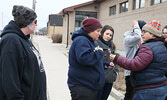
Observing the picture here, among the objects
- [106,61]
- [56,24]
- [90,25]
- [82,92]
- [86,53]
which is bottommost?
[82,92]

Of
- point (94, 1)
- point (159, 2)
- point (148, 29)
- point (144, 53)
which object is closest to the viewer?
point (144, 53)

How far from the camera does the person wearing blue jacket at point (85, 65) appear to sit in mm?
2164

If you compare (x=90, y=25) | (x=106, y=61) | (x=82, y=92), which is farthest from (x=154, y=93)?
(x=90, y=25)

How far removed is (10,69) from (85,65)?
938mm

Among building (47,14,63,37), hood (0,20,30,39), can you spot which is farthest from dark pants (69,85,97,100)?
building (47,14,63,37)

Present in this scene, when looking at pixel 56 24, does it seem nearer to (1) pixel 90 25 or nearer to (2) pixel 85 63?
(1) pixel 90 25

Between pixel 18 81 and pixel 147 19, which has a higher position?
pixel 147 19

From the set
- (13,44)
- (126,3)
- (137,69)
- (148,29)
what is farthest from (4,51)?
(126,3)

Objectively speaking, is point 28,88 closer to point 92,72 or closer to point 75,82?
point 75,82

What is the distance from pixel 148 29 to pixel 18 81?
169 centimetres

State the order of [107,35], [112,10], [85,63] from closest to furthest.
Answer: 1. [85,63]
2. [107,35]
3. [112,10]

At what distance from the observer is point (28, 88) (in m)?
1.75

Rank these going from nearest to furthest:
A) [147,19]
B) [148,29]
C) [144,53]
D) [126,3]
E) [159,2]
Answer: [144,53]
[148,29]
[159,2]
[147,19]
[126,3]

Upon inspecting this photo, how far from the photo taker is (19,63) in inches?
64.9
